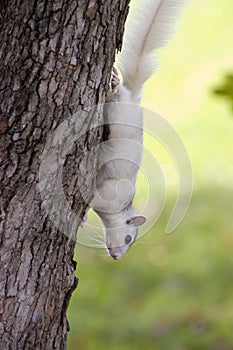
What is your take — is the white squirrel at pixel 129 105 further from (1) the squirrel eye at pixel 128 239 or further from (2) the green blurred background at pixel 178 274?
(2) the green blurred background at pixel 178 274

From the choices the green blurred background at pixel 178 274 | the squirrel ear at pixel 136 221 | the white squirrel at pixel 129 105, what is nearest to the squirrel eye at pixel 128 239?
the squirrel ear at pixel 136 221

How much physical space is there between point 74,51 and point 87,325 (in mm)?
2706

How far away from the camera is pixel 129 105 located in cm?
291

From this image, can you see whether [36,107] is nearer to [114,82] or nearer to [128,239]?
[114,82]

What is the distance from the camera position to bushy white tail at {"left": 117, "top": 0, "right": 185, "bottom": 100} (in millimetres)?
2916

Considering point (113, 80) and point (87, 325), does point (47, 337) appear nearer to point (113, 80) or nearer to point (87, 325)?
point (113, 80)

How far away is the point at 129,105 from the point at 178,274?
8.85 ft

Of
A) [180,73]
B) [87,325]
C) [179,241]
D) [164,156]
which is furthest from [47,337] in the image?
[180,73]

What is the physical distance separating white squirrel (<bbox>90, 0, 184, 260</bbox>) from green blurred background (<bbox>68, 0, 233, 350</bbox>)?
1698mm

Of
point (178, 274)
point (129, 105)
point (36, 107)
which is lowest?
point (36, 107)

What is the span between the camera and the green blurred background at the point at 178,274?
4.99 meters

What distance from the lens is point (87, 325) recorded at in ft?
16.6

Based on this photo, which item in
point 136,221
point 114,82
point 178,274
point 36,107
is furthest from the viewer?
point 178,274

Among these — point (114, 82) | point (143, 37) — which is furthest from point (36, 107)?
point (143, 37)
